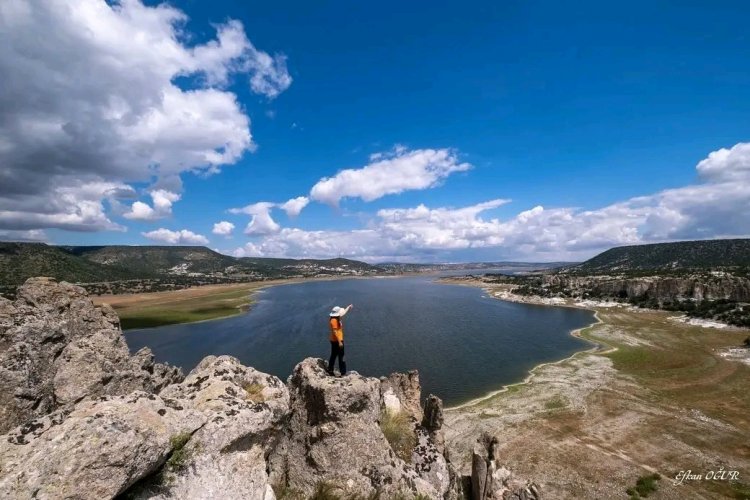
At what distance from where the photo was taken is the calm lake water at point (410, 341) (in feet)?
174

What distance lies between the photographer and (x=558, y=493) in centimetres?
2423

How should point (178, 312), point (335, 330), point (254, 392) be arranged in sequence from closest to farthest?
point (254, 392), point (335, 330), point (178, 312)

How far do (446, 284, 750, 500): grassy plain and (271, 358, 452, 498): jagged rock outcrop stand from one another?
18.0 m

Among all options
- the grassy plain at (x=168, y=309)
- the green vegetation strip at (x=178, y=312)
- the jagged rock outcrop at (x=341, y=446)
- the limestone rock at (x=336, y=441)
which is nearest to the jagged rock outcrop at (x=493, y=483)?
the jagged rock outcrop at (x=341, y=446)

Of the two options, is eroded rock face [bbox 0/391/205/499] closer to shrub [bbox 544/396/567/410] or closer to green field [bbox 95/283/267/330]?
shrub [bbox 544/396/567/410]

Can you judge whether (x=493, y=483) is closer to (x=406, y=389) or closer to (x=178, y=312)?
(x=406, y=389)

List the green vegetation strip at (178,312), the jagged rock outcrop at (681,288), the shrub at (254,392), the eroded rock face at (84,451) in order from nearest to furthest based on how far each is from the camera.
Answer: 1. the eroded rock face at (84,451)
2. the shrub at (254,392)
3. the jagged rock outcrop at (681,288)
4. the green vegetation strip at (178,312)

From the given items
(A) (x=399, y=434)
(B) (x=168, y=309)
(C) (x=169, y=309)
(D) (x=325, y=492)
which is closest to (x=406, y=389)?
(A) (x=399, y=434)

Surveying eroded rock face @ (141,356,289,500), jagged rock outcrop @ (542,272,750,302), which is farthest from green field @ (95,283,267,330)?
jagged rock outcrop @ (542,272,750,302)

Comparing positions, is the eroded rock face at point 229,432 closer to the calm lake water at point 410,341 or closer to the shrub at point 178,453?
the shrub at point 178,453

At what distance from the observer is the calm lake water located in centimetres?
5312

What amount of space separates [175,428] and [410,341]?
66819mm

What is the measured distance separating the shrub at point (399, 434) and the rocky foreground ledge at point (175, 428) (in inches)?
1.7

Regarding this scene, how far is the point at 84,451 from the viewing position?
5.85 meters
